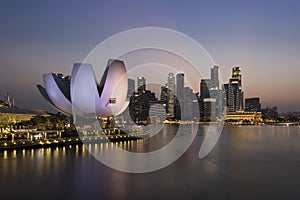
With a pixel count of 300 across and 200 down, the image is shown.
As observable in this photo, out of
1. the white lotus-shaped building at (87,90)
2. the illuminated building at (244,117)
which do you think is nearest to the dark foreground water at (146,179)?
the white lotus-shaped building at (87,90)

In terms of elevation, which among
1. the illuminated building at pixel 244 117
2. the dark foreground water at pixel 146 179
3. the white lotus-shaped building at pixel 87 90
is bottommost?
the dark foreground water at pixel 146 179

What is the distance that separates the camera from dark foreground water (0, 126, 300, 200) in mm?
3939

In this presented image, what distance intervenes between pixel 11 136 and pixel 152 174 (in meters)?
4.62

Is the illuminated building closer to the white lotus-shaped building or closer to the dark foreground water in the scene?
the white lotus-shaped building

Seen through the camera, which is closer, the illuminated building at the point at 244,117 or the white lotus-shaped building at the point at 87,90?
the white lotus-shaped building at the point at 87,90

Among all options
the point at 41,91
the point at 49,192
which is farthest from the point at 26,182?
the point at 41,91

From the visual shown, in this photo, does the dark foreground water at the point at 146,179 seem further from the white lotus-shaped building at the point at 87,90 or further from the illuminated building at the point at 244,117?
the illuminated building at the point at 244,117

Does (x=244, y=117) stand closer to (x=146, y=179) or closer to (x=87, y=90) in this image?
(x=87, y=90)

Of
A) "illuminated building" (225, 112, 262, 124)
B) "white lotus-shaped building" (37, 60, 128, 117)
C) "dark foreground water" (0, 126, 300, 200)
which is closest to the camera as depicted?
"dark foreground water" (0, 126, 300, 200)

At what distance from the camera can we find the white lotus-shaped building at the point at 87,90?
11.2 metres

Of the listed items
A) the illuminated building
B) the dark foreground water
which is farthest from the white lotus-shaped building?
the illuminated building

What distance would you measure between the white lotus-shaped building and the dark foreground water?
4.86 m

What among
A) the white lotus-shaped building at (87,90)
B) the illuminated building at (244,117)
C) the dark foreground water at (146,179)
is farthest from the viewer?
the illuminated building at (244,117)

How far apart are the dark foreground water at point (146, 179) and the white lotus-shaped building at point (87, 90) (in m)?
4.86
